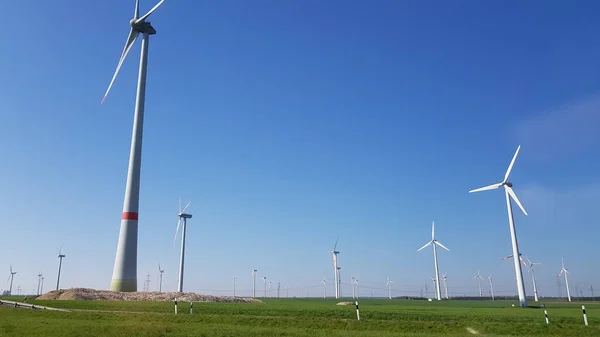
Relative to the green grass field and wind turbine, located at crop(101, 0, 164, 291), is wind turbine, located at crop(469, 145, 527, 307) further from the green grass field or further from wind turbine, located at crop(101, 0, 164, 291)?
wind turbine, located at crop(101, 0, 164, 291)

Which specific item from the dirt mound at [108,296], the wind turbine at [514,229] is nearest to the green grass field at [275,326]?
the dirt mound at [108,296]

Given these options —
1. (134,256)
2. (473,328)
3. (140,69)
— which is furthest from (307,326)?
(140,69)

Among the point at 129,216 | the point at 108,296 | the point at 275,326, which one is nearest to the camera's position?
the point at 275,326

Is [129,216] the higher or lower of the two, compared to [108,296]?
higher

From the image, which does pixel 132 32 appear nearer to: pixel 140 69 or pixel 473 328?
pixel 140 69

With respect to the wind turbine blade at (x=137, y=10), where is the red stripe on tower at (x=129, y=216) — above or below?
below

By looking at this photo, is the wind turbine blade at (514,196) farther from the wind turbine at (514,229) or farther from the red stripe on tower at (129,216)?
the red stripe on tower at (129,216)

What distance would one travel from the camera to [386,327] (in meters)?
31.0

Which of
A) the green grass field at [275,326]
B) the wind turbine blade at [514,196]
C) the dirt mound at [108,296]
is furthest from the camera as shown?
the wind turbine blade at [514,196]

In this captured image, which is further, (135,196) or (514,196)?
(514,196)

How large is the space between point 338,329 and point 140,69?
6254cm

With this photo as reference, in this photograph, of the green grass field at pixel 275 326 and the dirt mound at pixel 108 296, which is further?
the dirt mound at pixel 108 296

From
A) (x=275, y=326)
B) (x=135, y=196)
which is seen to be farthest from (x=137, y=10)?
(x=275, y=326)

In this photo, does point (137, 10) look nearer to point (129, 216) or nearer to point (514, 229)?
point (129, 216)
